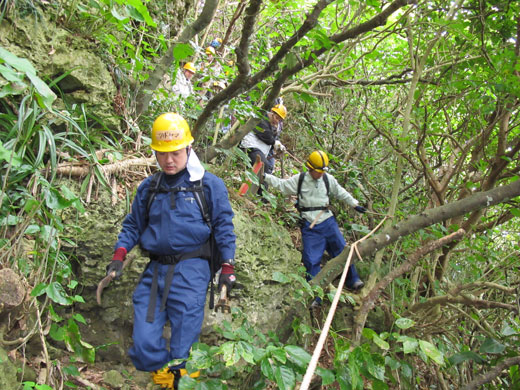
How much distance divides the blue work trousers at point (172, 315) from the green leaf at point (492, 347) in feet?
7.86

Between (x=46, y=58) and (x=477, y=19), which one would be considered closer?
(x=46, y=58)

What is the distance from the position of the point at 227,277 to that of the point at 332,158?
3545mm

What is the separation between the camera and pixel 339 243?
540 centimetres

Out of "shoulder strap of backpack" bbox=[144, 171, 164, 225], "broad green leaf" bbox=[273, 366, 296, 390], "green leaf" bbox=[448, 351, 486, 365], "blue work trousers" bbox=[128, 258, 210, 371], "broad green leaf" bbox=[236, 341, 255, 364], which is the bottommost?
Answer: "blue work trousers" bbox=[128, 258, 210, 371]

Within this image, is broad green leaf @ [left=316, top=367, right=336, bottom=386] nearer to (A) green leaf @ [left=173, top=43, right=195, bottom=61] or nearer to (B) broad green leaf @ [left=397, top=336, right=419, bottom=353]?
(B) broad green leaf @ [left=397, top=336, right=419, bottom=353]

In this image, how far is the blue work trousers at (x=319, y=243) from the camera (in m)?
5.22

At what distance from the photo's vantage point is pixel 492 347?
3.04m

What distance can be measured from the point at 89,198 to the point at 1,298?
4.56 feet

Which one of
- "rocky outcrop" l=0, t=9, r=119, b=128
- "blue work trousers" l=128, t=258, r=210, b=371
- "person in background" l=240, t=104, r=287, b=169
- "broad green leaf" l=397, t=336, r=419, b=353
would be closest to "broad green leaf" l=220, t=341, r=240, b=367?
"blue work trousers" l=128, t=258, r=210, b=371

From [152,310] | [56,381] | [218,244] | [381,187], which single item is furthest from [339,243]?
[56,381]

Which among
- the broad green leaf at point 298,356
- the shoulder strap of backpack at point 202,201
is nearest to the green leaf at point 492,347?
the broad green leaf at point 298,356

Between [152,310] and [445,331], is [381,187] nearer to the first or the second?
[445,331]

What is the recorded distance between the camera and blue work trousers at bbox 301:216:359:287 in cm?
522

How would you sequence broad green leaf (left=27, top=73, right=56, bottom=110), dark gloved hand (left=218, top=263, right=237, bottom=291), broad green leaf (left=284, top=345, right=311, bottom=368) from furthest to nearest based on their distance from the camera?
dark gloved hand (left=218, top=263, right=237, bottom=291)
broad green leaf (left=284, top=345, right=311, bottom=368)
broad green leaf (left=27, top=73, right=56, bottom=110)
